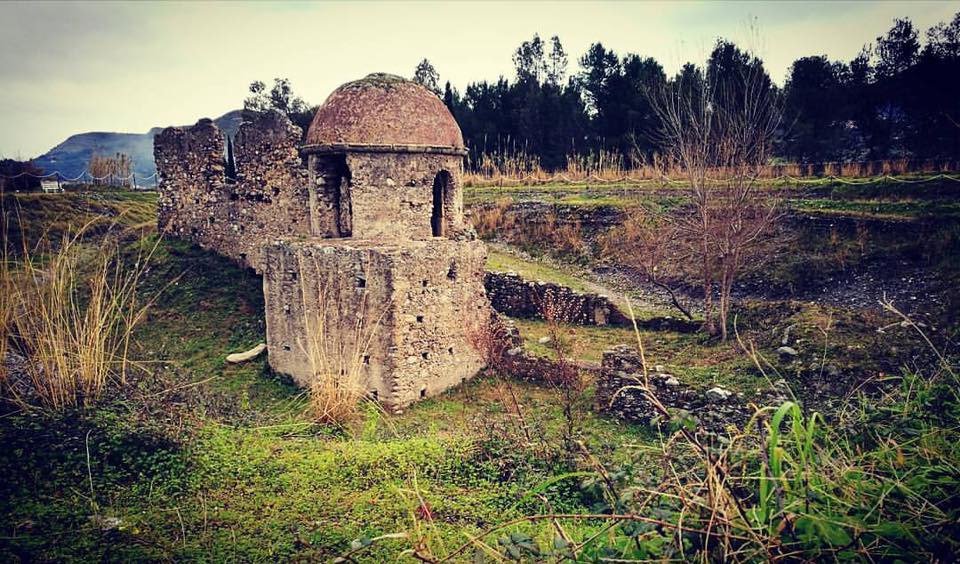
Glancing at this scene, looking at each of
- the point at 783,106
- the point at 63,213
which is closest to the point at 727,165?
the point at 783,106

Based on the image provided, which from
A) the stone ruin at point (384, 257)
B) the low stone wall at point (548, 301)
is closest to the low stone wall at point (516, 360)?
the stone ruin at point (384, 257)

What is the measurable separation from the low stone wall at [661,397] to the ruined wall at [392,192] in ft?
12.9

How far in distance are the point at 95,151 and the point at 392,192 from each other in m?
21.0

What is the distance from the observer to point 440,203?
10930 millimetres

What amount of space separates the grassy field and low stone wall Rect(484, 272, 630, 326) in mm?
4363

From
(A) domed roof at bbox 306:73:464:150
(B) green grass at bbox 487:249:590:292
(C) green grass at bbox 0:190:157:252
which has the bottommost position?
(B) green grass at bbox 487:249:590:292

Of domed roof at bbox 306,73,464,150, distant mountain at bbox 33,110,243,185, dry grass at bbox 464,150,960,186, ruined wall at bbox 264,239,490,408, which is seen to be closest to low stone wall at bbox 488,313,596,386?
ruined wall at bbox 264,239,490,408

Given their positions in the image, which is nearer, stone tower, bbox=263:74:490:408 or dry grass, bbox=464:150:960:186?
stone tower, bbox=263:74:490:408

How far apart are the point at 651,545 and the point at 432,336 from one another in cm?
740

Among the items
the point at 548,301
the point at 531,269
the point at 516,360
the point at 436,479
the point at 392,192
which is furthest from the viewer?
the point at 531,269

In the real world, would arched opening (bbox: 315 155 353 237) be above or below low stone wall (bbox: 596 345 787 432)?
above

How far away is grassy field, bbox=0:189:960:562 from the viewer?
2.27 m

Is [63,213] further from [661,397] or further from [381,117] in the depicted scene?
[661,397]

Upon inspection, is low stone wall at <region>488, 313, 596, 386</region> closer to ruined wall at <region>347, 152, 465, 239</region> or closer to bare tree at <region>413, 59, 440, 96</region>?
ruined wall at <region>347, 152, 465, 239</region>
